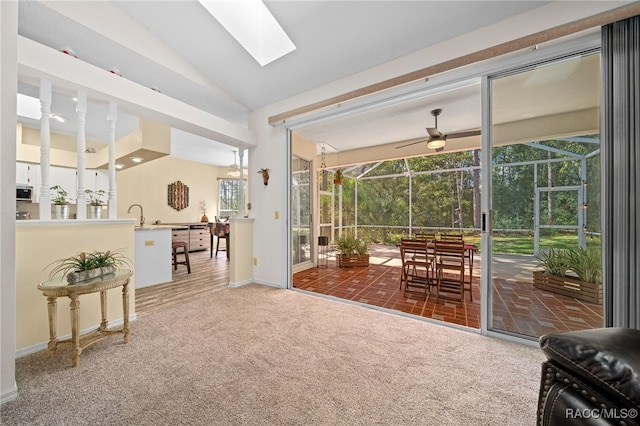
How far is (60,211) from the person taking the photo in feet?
7.45

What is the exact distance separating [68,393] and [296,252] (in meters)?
3.76

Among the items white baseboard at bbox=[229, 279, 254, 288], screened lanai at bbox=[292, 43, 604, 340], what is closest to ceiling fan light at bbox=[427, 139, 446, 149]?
screened lanai at bbox=[292, 43, 604, 340]

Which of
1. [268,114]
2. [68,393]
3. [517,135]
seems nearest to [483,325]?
[517,135]

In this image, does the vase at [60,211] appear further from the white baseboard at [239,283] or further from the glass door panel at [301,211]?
the glass door panel at [301,211]

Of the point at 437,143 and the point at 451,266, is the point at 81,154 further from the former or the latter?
the point at 437,143

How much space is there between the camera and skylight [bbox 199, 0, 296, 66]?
2640 mm

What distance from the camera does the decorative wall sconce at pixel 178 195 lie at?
7346mm

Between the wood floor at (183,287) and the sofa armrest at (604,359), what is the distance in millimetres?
3482

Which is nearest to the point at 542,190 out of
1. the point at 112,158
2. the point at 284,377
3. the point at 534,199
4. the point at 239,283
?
the point at 534,199

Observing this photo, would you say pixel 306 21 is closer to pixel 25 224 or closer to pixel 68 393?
pixel 25 224

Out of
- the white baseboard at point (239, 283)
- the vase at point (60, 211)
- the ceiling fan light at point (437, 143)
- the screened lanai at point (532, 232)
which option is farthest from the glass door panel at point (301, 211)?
the vase at point (60, 211)

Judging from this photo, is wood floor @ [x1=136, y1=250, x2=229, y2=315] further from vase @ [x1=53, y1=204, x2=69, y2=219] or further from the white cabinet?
the white cabinet

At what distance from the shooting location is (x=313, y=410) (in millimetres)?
1369

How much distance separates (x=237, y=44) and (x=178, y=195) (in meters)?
5.94
